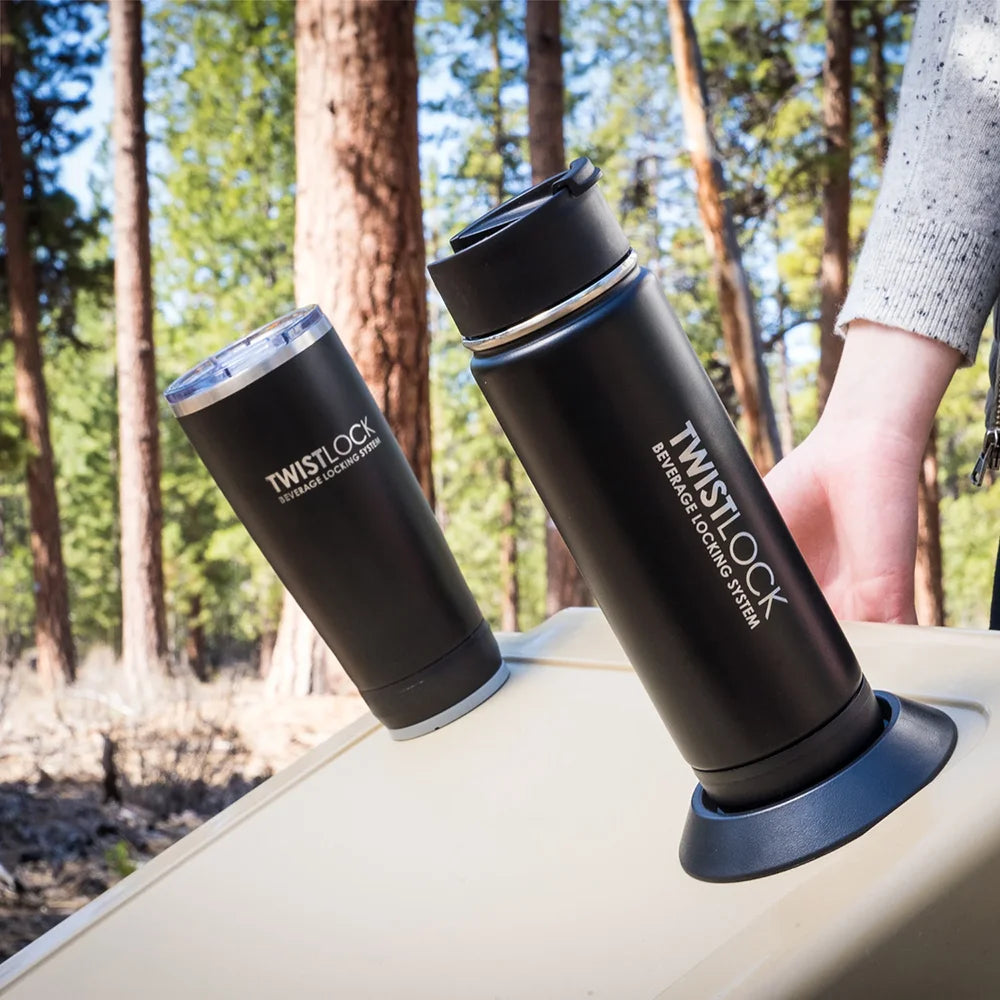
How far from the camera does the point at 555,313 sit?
58cm

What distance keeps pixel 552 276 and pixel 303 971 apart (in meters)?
0.46

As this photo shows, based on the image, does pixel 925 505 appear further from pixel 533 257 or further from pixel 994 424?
pixel 533 257

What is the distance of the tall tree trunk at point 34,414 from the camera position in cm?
1277

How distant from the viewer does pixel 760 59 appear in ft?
43.2

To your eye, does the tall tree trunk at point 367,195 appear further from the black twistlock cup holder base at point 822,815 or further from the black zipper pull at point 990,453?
the black twistlock cup holder base at point 822,815

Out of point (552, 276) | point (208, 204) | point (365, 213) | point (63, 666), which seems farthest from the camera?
point (208, 204)

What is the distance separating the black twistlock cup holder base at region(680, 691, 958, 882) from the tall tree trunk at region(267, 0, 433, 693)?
3.42m

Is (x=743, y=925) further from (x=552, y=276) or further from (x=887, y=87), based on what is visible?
(x=887, y=87)

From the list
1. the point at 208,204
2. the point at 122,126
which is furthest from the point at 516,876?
the point at 208,204

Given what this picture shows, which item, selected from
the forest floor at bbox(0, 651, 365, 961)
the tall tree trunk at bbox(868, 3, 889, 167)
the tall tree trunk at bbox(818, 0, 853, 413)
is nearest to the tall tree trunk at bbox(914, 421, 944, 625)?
the tall tree trunk at bbox(818, 0, 853, 413)

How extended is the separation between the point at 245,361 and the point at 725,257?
8661 millimetres

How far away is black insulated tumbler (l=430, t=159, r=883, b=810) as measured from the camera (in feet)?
1.90

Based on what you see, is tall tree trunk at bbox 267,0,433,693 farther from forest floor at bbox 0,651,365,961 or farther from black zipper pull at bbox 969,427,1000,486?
black zipper pull at bbox 969,427,1000,486

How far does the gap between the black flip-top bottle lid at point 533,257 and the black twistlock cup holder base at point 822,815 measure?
0.31 m
